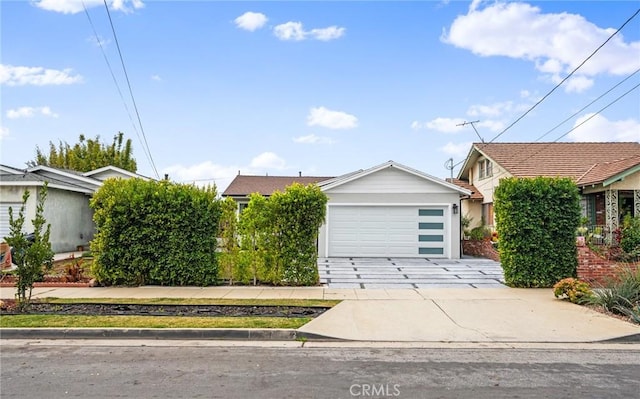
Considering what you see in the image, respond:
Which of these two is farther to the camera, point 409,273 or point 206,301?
point 409,273

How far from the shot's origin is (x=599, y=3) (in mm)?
11625

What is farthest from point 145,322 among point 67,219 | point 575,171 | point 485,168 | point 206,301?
point 485,168

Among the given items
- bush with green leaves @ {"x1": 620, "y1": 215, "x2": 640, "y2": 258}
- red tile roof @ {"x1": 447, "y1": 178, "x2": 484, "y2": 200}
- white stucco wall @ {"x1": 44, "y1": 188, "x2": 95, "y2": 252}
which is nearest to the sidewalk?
bush with green leaves @ {"x1": 620, "y1": 215, "x2": 640, "y2": 258}

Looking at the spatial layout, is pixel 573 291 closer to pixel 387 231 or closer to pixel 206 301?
pixel 206 301

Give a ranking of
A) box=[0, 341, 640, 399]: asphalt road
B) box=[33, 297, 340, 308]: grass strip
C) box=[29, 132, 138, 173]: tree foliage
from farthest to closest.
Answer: box=[29, 132, 138, 173]: tree foliage
box=[33, 297, 340, 308]: grass strip
box=[0, 341, 640, 399]: asphalt road

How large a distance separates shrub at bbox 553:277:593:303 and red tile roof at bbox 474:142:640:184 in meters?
9.58

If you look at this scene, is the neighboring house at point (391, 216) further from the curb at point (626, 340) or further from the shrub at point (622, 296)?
the curb at point (626, 340)

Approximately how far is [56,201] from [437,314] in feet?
55.9

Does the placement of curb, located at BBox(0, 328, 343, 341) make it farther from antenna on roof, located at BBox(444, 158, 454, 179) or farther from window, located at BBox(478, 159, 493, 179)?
antenna on roof, located at BBox(444, 158, 454, 179)

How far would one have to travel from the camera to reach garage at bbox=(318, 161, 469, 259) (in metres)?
17.3

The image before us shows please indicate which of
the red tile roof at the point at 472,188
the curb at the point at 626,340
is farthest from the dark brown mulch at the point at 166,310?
the red tile roof at the point at 472,188

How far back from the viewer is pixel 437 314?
25.7 feet

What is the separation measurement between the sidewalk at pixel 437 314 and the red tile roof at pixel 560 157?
1048cm

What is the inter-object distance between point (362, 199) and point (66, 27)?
445 inches
